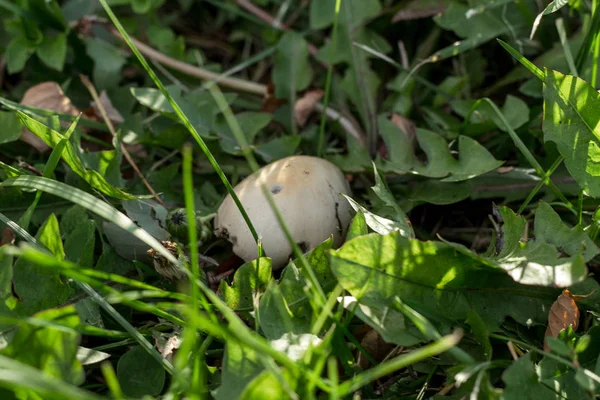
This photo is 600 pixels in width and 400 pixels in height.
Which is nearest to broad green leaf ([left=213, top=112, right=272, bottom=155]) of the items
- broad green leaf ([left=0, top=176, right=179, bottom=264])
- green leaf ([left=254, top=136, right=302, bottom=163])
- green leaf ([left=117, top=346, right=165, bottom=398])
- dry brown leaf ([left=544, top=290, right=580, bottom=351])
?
green leaf ([left=254, top=136, right=302, bottom=163])

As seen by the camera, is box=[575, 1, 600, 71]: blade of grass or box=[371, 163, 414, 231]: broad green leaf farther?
box=[575, 1, 600, 71]: blade of grass

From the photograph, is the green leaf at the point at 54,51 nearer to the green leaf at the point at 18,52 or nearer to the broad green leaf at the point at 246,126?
the green leaf at the point at 18,52

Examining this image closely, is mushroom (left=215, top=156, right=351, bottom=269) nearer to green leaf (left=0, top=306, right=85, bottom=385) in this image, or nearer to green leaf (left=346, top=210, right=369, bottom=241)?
green leaf (left=346, top=210, right=369, bottom=241)

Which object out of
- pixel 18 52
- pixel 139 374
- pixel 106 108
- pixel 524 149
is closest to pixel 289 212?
pixel 139 374

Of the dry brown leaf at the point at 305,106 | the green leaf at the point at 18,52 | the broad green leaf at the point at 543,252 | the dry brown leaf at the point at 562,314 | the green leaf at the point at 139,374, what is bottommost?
the green leaf at the point at 139,374

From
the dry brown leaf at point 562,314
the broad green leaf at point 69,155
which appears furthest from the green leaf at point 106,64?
the dry brown leaf at point 562,314

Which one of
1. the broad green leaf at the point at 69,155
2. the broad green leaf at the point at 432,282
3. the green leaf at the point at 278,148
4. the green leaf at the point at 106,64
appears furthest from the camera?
the green leaf at the point at 106,64

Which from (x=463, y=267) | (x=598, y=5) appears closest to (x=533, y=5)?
(x=598, y=5)

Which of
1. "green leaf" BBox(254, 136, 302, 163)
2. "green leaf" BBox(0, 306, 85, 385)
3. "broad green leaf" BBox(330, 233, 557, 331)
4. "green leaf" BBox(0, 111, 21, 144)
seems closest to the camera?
"green leaf" BBox(0, 306, 85, 385)
